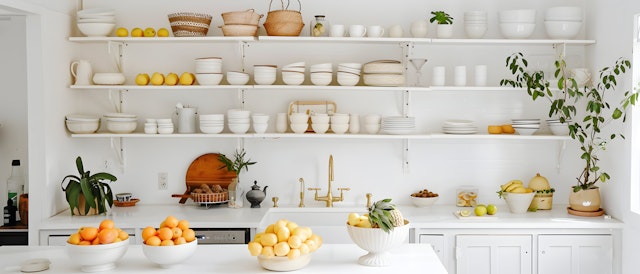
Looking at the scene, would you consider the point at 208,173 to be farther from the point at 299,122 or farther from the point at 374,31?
the point at 374,31

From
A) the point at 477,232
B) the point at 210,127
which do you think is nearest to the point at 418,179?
the point at 477,232

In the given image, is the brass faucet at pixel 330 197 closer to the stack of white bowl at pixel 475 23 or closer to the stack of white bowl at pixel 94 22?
the stack of white bowl at pixel 475 23

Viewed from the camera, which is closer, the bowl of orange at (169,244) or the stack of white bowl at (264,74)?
the bowl of orange at (169,244)

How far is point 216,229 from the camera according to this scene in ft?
14.5

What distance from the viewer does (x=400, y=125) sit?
4812 millimetres

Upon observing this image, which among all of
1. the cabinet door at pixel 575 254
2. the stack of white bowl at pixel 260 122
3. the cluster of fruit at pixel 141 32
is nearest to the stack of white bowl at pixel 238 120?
the stack of white bowl at pixel 260 122

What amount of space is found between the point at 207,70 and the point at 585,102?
265 cm

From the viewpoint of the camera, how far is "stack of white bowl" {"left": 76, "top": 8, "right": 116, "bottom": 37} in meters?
4.82

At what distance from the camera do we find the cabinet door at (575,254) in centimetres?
450

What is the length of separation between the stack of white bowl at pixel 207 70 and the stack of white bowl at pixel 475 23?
173 cm

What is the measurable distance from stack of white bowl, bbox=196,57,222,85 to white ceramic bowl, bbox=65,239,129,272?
2017 mm

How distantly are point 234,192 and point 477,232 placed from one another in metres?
1.69

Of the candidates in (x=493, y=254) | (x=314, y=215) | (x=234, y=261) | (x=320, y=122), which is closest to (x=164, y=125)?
(x=320, y=122)

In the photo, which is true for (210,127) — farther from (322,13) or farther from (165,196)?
(322,13)
